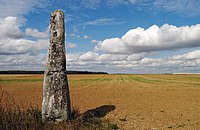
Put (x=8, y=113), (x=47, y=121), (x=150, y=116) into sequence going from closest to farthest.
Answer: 1. (x=8, y=113)
2. (x=47, y=121)
3. (x=150, y=116)

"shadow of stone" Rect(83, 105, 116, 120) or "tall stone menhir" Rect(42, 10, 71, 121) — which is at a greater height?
"tall stone menhir" Rect(42, 10, 71, 121)

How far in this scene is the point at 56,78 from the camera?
10.2m

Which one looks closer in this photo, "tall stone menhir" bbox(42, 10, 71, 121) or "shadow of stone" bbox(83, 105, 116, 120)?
"tall stone menhir" bbox(42, 10, 71, 121)

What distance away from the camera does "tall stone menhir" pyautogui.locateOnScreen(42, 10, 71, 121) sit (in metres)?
10.1

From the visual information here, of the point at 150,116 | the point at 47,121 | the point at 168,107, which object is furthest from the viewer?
the point at 168,107

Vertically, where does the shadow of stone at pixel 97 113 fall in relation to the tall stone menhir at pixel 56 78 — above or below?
below

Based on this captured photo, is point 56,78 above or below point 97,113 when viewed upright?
above

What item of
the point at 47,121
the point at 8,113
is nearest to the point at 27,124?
the point at 8,113

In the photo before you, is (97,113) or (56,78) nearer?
(56,78)

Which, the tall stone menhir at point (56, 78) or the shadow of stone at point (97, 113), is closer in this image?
the tall stone menhir at point (56, 78)

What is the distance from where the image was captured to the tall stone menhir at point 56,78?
10117 millimetres

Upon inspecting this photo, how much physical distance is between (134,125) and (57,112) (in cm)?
327

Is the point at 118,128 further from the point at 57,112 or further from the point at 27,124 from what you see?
the point at 27,124

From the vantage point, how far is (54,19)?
1030cm
